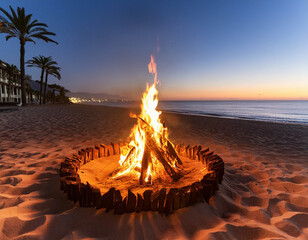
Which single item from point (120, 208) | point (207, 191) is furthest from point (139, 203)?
point (207, 191)

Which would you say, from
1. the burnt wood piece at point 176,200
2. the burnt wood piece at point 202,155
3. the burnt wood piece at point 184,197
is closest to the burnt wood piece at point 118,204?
the burnt wood piece at point 176,200

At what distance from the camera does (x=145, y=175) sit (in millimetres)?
3027

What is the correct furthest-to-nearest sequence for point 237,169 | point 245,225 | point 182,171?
1. point 237,169
2. point 182,171
3. point 245,225

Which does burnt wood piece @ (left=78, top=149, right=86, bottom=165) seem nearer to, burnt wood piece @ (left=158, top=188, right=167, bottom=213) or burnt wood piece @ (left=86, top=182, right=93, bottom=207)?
burnt wood piece @ (left=86, top=182, right=93, bottom=207)

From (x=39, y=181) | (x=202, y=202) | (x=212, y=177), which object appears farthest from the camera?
(x=39, y=181)

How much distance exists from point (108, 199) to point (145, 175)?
89cm

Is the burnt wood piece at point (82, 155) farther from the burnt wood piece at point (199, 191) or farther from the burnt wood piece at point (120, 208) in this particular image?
the burnt wood piece at point (199, 191)

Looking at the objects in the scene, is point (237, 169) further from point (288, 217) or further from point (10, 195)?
point (10, 195)

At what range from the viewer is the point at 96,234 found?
1.96m

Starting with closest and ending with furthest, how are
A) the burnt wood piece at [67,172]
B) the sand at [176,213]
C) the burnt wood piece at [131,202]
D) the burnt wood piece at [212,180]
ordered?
the sand at [176,213] → the burnt wood piece at [131,202] → the burnt wood piece at [212,180] → the burnt wood piece at [67,172]

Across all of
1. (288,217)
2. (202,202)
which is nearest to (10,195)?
(202,202)

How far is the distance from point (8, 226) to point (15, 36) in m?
29.8

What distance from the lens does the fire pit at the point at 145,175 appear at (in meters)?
2.26

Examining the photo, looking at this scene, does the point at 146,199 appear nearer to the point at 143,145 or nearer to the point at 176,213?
the point at 176,213
